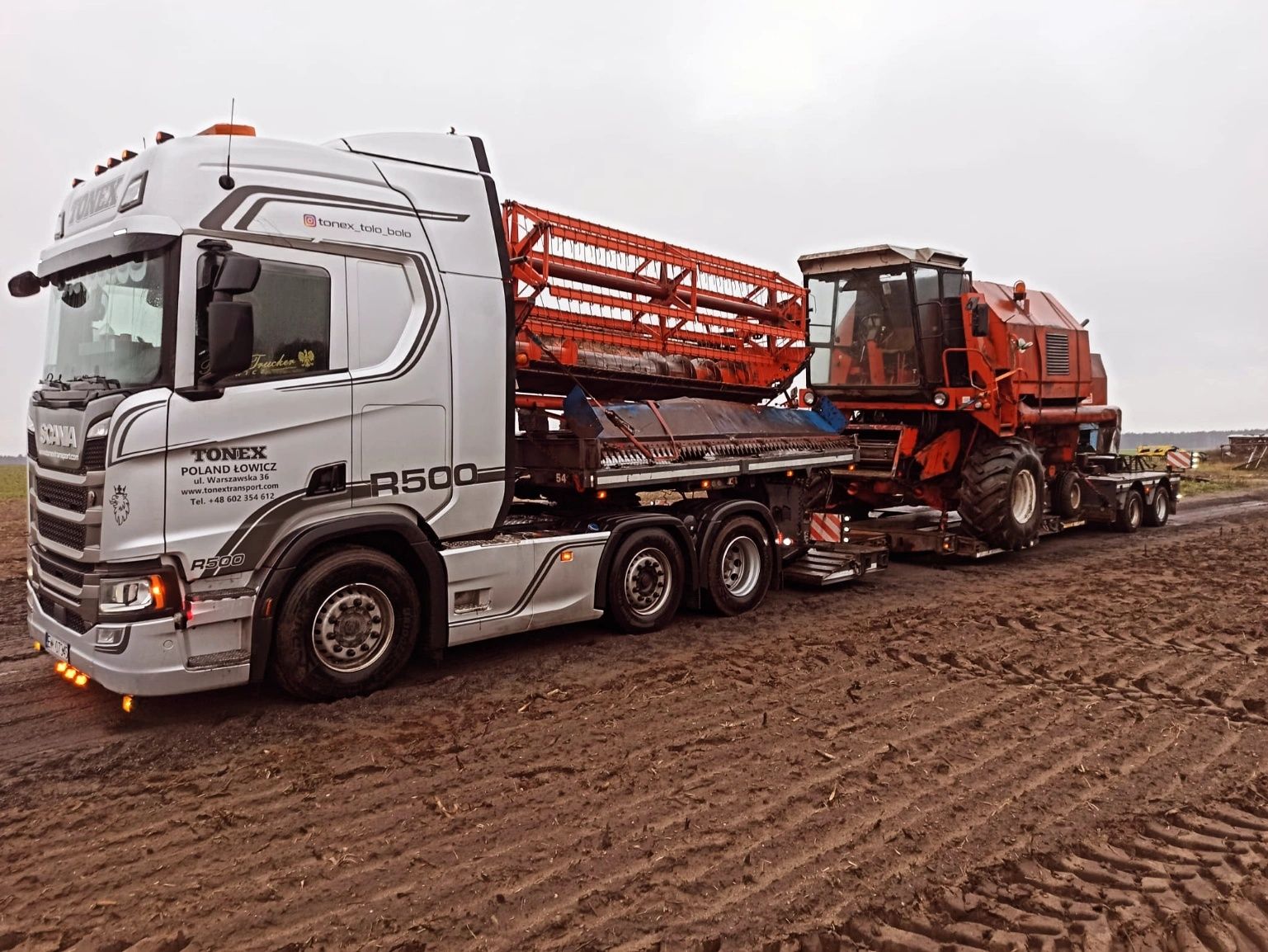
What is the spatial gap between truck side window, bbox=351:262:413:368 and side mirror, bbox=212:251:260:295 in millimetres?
816

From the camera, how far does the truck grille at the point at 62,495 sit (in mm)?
4492

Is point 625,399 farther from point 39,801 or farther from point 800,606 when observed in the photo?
point 39,801

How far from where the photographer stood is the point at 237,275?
439 cm

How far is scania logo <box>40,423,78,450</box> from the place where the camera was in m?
4.56

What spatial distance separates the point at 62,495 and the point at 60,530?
8.0 inches

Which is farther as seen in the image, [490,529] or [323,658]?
[490,529]

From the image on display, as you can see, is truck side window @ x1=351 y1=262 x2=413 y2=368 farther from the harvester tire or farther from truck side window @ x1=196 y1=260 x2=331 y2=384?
the harvester tire

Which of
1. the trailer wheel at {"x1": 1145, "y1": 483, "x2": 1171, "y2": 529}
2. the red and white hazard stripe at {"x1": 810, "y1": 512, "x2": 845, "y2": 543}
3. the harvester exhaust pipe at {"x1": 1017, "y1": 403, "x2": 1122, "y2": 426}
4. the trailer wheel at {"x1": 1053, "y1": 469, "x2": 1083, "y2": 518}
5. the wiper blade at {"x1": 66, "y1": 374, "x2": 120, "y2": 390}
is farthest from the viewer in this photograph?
the trailer wheel at {"x1": 1145, "y1": 483, "x2": 1171, "y2": 529}

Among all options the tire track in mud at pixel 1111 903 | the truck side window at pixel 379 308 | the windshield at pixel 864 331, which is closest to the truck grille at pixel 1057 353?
the windshield at pixel 864 331

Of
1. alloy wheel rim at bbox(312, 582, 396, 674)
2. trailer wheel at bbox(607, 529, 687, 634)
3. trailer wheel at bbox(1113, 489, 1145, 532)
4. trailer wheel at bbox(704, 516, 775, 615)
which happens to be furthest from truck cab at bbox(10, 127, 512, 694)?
trailer wheel at bbox(1113, 489, 1145, 532)

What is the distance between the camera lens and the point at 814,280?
1066 centimetres

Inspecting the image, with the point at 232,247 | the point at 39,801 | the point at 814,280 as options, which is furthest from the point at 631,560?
the point at 814,280

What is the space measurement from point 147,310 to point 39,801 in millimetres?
2475

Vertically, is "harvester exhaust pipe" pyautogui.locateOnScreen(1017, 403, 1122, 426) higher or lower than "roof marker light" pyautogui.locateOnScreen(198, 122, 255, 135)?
lower
